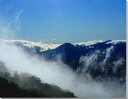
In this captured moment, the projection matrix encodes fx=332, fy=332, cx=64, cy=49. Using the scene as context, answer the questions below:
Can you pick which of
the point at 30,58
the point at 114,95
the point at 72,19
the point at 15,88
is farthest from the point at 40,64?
the point at 114,95

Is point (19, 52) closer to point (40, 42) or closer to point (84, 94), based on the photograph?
point (40, 42)

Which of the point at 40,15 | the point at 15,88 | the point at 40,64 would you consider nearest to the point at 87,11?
the point at 40,15

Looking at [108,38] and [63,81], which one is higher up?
[108,38]

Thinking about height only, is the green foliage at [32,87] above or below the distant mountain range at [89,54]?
below

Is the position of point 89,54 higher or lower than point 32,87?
higher

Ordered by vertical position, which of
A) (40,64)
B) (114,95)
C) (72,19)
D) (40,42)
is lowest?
(114,95)

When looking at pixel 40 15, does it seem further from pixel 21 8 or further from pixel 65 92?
pixel 65 92

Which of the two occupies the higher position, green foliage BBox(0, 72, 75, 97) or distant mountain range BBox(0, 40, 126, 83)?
distant mountain range BBox(0, 40, 126, 83)
